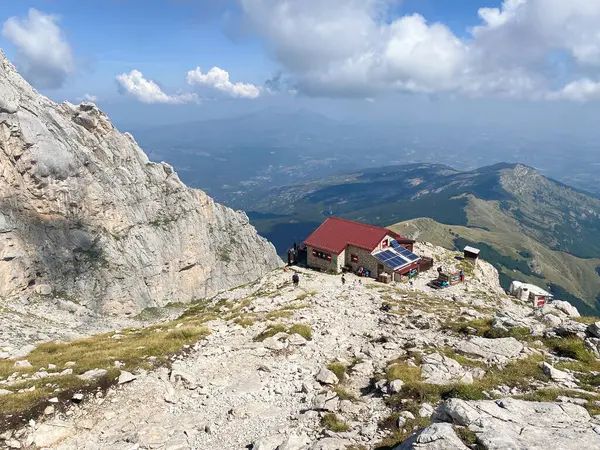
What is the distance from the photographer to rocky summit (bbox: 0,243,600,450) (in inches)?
483

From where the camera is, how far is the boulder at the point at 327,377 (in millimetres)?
18422

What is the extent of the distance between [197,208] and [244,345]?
90592mm

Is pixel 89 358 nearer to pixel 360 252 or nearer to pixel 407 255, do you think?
pixel 360 252

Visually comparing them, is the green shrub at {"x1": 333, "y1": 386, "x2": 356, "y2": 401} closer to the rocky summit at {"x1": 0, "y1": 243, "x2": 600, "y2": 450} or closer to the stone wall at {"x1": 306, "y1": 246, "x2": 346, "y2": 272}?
the rocky summit at {"x1": 0, "y1": 243, "x2": 600, "y2": 450}

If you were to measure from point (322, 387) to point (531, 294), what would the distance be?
44858 millimetres

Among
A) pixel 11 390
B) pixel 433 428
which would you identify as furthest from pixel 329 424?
pixel 11 390

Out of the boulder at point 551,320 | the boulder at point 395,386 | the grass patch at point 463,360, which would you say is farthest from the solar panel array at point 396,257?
the boulder at point 395,386

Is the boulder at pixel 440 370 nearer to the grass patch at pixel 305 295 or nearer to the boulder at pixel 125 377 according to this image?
the boulder at pixel 125 377

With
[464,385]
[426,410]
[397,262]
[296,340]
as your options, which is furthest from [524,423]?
[397,262]

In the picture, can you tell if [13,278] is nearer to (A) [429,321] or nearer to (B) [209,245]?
(B) [209,245]

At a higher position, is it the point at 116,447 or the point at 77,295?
the point at 116,447

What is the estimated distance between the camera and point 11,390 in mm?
17922

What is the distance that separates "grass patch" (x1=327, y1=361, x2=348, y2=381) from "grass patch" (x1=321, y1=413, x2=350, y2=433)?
4054mm

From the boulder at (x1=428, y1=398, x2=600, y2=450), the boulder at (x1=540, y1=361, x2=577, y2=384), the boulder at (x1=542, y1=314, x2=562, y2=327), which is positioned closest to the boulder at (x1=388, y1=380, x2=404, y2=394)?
the boulder at (x1=428, y1=398, x2=600, y2=450)
